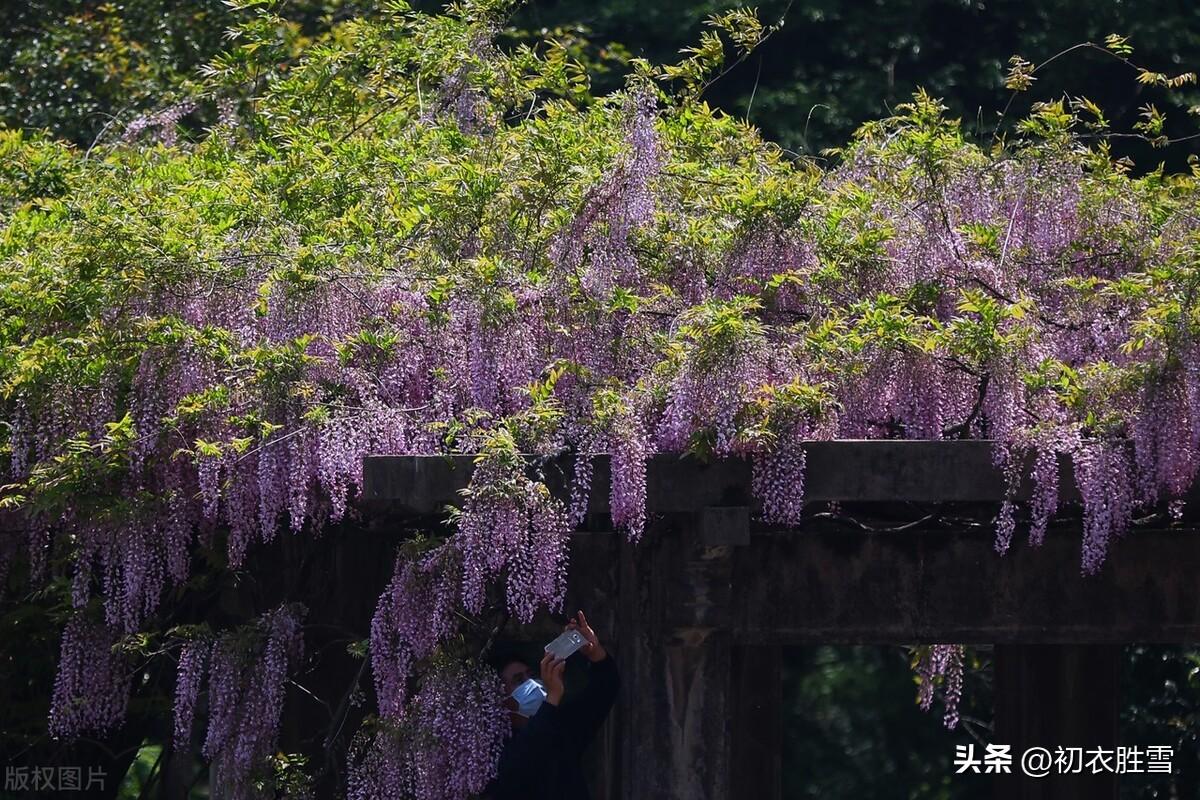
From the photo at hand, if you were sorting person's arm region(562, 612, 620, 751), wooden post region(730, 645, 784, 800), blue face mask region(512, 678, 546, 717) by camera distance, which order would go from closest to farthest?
1. person's arm region(562, 612, 620, 751)
2. blue face mask region(512, 678, 546, 717)
3. wooden post region(730, 645, 784, 800)

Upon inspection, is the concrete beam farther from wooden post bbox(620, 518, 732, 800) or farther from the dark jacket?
the dark jacket

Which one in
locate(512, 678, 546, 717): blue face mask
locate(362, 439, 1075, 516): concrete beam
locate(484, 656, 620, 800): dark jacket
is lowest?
locate(484, 656, 620, 800): dark jacket

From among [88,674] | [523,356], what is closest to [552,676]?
[523,356]

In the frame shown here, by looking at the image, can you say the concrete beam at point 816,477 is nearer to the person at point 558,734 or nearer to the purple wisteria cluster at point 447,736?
the person at point 558,734

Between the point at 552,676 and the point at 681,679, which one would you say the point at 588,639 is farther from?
the point at 681,679

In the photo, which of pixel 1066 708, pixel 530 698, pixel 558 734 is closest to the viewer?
pixel 558 734

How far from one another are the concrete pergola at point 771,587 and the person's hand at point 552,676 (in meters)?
0.19

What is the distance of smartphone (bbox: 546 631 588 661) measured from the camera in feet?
16.2

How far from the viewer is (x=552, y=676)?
5090 mm

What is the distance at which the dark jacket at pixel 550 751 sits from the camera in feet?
16.9

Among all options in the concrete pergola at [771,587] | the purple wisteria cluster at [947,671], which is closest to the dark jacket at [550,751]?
the concrete pergola at [771,587]

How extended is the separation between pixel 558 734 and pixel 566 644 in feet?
1.30

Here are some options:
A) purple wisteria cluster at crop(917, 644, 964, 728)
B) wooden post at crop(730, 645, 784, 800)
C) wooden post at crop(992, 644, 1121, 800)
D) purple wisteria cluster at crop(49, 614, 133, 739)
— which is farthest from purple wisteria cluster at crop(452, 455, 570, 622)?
wooden post at crop(992, 644, 1121, 800)

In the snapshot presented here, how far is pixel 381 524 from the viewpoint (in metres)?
5.63
